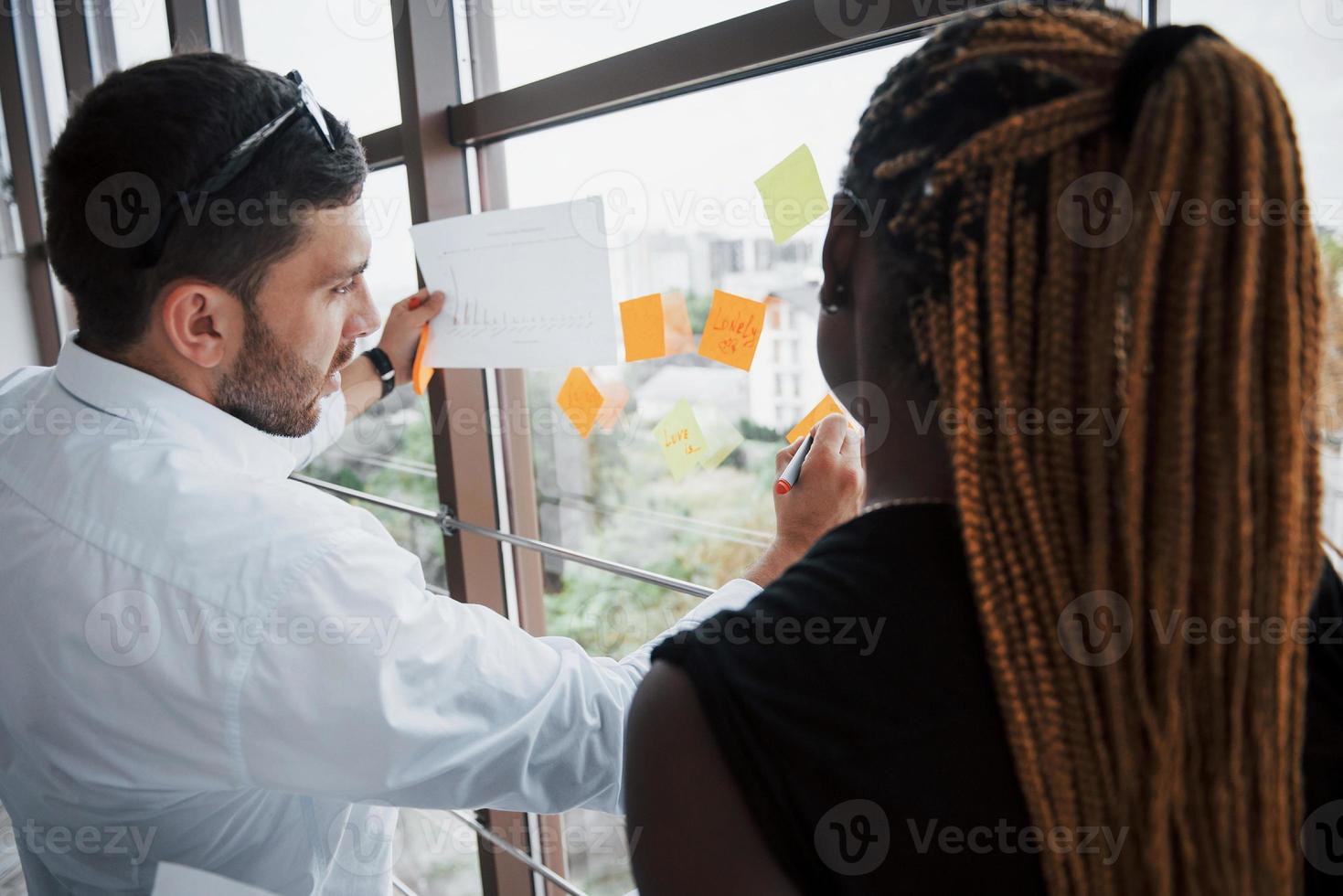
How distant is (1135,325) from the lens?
40 centimetres

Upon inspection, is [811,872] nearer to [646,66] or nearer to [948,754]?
[948,754]

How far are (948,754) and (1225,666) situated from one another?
0.14 m

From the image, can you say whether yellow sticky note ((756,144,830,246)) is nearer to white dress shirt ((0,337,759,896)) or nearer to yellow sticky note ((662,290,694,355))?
yellow sticky note ((662,290,694,355))

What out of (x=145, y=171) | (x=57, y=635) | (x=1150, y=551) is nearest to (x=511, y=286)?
(x=145, y=171)

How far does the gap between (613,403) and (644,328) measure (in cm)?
14

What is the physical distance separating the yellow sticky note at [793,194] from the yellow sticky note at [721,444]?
26 centimetres

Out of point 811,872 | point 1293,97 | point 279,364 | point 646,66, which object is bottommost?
point 811,872
